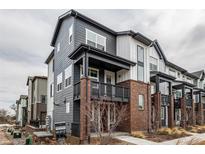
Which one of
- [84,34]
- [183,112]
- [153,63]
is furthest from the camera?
[183,112]

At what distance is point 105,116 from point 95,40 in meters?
4.13

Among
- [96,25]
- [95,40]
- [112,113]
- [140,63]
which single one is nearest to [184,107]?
[140,63]

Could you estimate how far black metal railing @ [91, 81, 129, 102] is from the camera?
33.1ft

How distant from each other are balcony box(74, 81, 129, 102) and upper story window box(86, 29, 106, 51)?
2350mm

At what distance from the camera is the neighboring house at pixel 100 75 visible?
10068 mm

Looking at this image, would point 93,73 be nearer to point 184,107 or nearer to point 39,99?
point 184,107

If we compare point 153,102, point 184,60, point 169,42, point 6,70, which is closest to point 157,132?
point 153,102

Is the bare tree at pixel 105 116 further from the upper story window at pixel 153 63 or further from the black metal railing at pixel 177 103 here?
the black metal railing at pixel 177 103

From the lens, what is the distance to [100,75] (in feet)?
39.2

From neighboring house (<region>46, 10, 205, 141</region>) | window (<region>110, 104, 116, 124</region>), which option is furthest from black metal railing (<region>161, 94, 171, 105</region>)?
window (<region>110, 104, 116, 124</region>)

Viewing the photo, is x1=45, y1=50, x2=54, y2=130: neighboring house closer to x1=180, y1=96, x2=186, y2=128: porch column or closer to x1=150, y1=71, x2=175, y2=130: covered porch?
x1=150, y1=71, x2=175, y2=130: covered porch

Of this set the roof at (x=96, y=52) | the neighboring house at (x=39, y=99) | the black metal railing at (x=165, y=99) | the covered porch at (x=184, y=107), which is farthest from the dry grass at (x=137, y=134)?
the neighboring house at (x=39, y=99)
